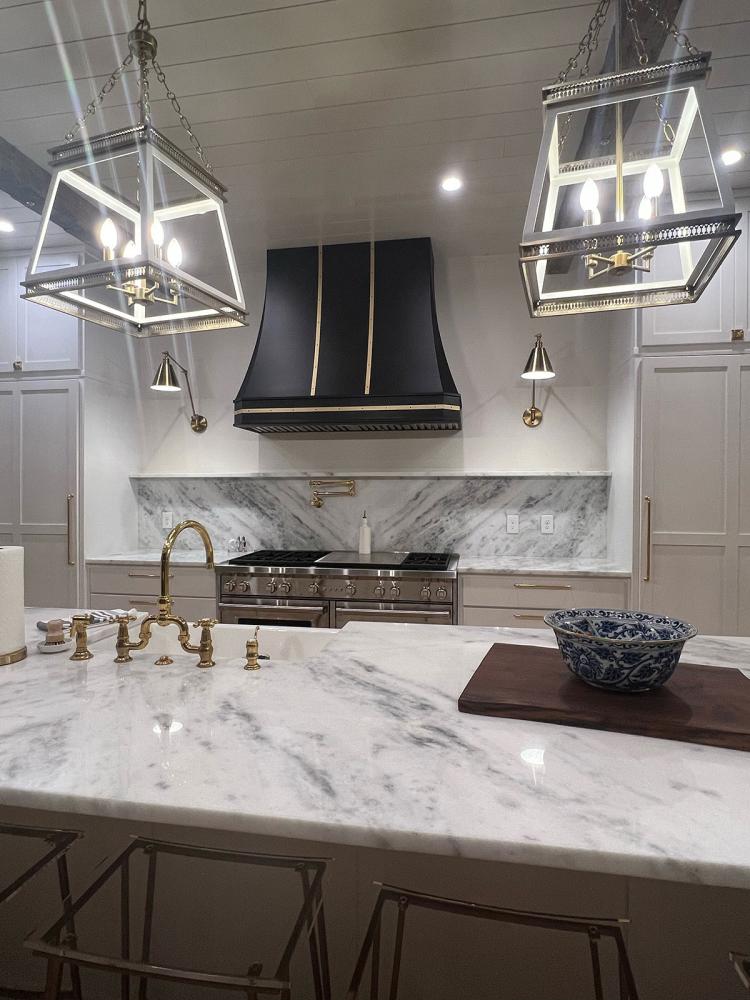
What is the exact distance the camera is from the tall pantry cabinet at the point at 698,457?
9.23 ft

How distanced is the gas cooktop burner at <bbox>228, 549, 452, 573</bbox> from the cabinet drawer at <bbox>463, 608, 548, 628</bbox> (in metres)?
0.30

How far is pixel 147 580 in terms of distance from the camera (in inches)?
135

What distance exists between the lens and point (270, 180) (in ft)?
8.98

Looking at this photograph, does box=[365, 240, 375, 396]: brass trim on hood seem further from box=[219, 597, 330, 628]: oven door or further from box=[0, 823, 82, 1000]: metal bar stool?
box=[0, 823, 82, 1000]: metal bar stool

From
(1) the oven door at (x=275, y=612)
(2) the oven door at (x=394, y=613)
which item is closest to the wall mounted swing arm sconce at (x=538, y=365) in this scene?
(2) the oven door at (x=394, y=613)

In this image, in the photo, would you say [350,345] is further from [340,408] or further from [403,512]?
[403,512]

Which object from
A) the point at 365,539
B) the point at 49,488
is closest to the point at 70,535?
the point at 49,488

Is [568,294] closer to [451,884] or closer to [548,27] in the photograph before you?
[548,27]

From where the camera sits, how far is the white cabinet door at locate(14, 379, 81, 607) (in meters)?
3.45

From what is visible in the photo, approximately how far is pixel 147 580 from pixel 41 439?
1063 millimetres

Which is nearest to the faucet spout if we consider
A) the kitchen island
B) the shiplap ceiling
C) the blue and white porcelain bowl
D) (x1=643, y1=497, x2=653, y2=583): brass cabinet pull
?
the kitchen island

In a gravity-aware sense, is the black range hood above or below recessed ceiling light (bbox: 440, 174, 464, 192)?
below

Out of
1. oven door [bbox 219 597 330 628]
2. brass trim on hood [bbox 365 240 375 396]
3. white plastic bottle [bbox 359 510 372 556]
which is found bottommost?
oven door [bbox 219 597 330 628]

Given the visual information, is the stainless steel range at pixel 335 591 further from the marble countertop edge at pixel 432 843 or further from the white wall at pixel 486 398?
the marble countertop edge at pixel 432 843
